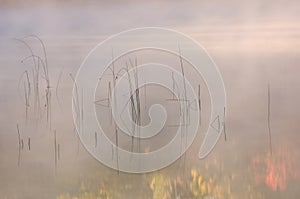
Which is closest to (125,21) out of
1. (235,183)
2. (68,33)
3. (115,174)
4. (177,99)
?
(68,33)

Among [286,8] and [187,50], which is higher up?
[286,8]

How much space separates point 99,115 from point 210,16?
54 centimetres

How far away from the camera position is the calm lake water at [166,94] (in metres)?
1.37

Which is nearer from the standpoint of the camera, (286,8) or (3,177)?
(286,8)

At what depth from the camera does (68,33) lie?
4.76 ft

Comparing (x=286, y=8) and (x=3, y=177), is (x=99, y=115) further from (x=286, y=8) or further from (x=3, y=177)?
(x=286, y=8)

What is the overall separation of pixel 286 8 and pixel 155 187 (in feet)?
2.62

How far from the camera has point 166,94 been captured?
140cm

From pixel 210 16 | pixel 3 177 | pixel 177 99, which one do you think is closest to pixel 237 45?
pixel 210 16

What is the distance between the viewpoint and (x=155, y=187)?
1.41 meters

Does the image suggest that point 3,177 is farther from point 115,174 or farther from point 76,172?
point 115,174

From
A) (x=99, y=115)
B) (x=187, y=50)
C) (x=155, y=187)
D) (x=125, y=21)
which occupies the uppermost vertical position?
(x=125, y=21)

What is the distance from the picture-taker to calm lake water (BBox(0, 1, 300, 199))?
137 centimetres

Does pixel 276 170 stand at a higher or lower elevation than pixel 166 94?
lower
